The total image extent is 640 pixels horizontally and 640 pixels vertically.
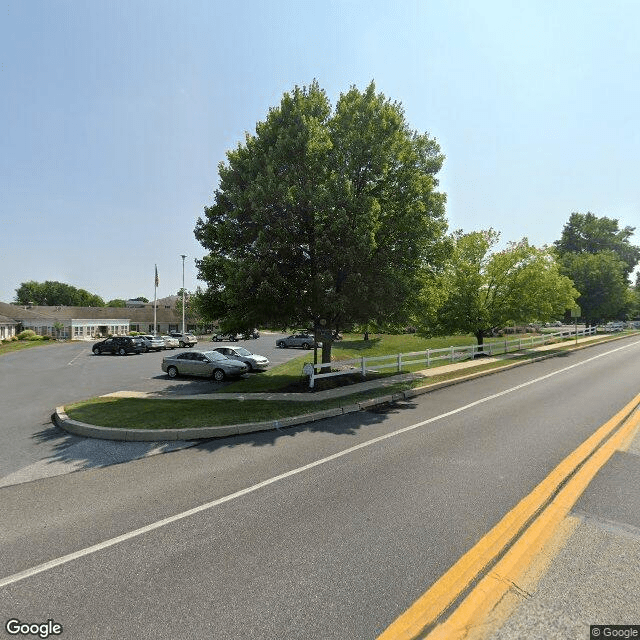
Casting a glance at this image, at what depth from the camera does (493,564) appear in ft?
11.7

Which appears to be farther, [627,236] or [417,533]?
[627,236]

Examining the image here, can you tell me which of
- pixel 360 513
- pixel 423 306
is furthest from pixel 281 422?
pixel 423 306

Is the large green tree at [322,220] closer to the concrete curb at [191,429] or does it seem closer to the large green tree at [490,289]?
the concrete curb at [191,429]

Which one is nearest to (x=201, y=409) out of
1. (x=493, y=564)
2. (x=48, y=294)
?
(x=493, y=564)

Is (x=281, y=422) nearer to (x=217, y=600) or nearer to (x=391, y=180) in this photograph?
(x=217, y=600)

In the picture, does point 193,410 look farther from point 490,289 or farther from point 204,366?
point 490,289

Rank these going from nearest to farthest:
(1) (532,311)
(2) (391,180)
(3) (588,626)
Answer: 1. (3) (588,626)
2. (2) (391,180)
3. (1) (532,311)

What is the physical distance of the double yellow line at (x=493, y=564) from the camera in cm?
288

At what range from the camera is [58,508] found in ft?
16.4

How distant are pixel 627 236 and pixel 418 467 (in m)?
81.6

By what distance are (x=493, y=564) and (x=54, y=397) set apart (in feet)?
50.4

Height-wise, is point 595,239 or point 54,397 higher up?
point 595,239

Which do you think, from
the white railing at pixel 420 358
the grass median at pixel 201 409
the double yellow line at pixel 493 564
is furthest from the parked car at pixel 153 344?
the double yellow line at pixel 493 564

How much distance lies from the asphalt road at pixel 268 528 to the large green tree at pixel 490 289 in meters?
15.3
